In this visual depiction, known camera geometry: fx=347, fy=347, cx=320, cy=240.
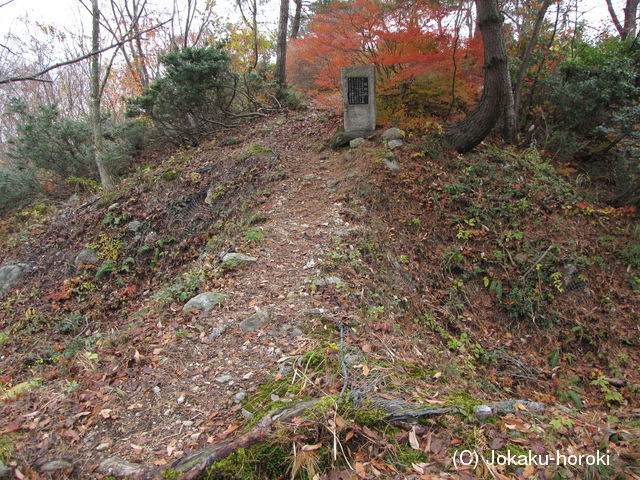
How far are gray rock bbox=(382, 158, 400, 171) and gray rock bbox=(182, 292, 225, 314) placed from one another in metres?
4.05

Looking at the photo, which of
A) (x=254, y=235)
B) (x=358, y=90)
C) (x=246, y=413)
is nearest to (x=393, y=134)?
(x=358, y=90)

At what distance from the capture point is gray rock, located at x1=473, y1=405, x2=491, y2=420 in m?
2.14

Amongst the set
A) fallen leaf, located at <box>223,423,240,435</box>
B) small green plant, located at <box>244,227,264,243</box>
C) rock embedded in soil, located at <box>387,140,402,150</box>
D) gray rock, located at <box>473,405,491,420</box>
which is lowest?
fallen leaf, located at <box>223,423,240,435</box>

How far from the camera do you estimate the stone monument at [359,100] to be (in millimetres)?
6867

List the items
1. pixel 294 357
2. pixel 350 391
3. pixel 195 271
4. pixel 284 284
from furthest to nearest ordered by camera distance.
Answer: pixel 195 271 < pixel 284 284 < pixel 294 357 < pixel 350 391

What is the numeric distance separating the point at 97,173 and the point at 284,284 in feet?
29.9

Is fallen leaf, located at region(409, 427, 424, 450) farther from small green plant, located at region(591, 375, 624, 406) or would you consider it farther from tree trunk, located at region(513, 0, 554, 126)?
tree trunk, located at region(513, 0, 554, 126)

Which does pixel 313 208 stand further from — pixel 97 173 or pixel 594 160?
pixel 97 173

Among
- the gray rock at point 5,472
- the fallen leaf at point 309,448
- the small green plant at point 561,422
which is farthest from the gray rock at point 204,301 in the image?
the small green plant at point 561,422

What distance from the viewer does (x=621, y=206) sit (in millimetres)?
6668

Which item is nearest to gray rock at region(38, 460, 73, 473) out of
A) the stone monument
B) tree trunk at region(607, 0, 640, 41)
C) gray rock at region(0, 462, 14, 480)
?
gray rock at region(0, 462, 14, 480)

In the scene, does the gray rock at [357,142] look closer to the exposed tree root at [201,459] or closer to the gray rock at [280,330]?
the gray rock at [280,330]

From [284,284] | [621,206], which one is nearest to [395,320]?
[284,284]

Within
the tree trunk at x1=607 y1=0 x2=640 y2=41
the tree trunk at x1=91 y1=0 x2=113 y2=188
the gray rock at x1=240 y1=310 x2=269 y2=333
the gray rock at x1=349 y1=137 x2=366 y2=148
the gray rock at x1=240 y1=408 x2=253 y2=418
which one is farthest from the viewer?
the tree trunk at x1=607 y1=0 x2=640 y2=41
